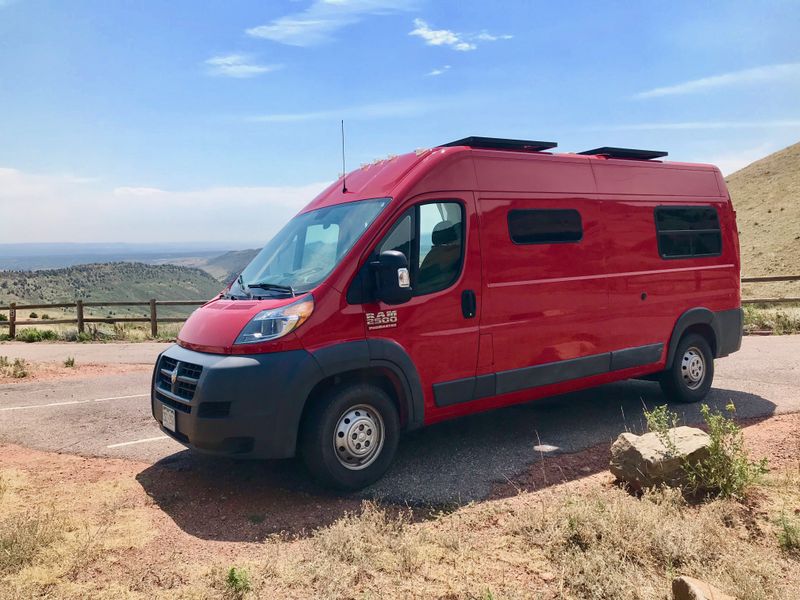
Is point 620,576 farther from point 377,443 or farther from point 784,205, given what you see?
point 784,205

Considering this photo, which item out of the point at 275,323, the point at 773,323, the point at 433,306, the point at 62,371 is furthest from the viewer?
the point at 773,323

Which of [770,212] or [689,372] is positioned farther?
[770,212]

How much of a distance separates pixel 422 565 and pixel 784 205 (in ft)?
230

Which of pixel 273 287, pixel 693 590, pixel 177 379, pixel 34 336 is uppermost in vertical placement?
pixel 273 287

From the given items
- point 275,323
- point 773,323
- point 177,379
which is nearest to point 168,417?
point 177,379

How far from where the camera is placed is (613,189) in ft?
22.0

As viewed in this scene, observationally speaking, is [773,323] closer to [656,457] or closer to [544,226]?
[544,226]

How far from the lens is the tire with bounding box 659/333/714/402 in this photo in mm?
7410

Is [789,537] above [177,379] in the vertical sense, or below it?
below

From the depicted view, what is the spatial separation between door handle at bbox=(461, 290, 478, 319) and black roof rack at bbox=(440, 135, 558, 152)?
56.6 inches

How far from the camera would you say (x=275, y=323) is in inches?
182

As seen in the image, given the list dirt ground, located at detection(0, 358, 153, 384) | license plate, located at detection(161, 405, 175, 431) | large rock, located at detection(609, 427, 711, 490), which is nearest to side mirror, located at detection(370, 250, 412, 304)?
license plate, located at detection(161, 405, 175, 431)

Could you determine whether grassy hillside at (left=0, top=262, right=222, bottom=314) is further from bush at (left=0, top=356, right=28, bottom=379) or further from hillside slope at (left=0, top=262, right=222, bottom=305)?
bush at (left=0, top=356, right=28, bottom=379)

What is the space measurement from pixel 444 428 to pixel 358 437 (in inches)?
80.6
